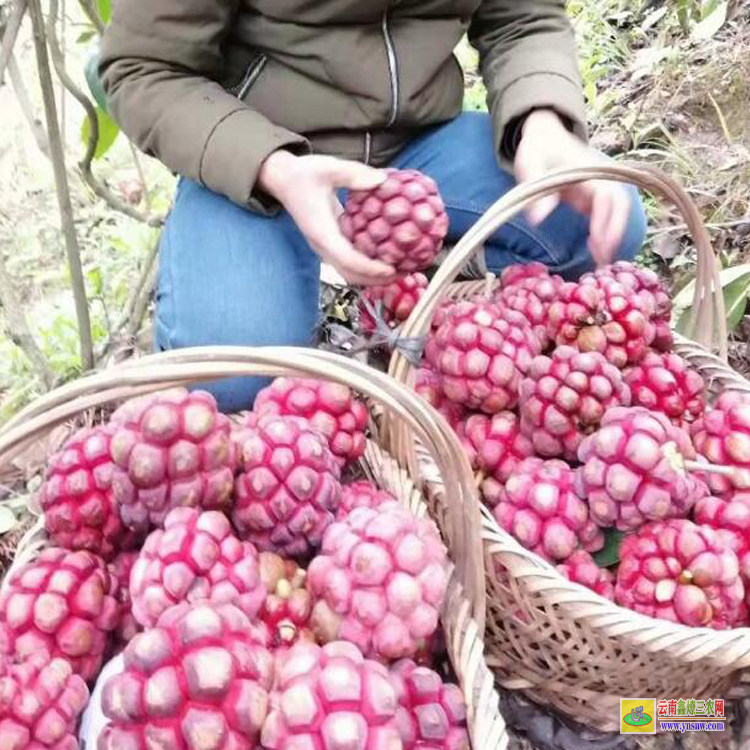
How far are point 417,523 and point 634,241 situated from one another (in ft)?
2.30

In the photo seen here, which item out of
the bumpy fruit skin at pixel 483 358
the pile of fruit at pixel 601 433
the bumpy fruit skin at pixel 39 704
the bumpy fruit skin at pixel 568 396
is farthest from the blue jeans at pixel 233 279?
the bumpy fruit skin at pixel 39 704

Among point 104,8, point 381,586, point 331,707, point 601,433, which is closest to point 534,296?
point 601,433

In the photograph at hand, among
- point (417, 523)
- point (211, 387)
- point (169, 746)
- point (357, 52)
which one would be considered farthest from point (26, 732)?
point (357, 52)

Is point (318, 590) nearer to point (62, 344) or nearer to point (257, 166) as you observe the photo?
point (257, 166)

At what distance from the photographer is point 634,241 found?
4.04ft

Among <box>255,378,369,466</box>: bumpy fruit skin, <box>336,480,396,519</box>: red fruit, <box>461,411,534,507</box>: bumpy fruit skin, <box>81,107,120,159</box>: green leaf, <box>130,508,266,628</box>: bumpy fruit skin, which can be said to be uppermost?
<box>81,107,120,159</box>: green leaf

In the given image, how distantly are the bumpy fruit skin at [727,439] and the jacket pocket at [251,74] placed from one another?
0.69 m

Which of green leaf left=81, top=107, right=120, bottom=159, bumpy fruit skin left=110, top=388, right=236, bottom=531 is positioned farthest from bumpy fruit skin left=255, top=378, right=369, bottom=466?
green leaf left=81, top=107, right=120, bottom=159

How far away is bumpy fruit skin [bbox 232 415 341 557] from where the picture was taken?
0.71m

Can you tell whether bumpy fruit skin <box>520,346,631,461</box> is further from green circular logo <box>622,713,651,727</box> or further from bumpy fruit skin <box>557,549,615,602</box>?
green circular logo <box>622,713,651,727</box>

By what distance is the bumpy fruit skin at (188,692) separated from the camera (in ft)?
1.73

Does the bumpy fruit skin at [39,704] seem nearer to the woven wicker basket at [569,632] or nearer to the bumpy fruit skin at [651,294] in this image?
the woven wicker basket at [569,632]

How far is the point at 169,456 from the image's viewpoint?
0.68 metres

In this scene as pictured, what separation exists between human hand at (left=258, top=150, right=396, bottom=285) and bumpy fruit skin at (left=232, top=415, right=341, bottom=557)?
0.80 feet
